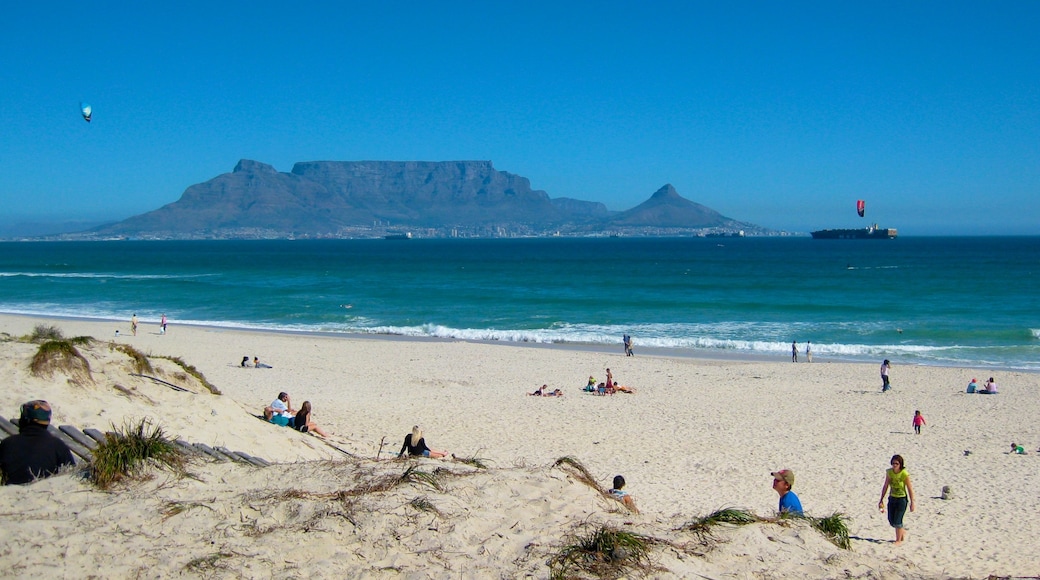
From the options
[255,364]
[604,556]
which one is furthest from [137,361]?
[255,364]

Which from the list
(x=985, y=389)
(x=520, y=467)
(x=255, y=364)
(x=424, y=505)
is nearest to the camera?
(x=424, y=505)

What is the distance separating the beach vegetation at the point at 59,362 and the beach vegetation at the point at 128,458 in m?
5.48

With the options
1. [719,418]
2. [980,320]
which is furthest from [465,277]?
[719,418]

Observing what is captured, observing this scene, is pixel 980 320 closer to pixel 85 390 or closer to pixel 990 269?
pixel 85 390

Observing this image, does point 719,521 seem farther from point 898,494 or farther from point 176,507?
point 898,494

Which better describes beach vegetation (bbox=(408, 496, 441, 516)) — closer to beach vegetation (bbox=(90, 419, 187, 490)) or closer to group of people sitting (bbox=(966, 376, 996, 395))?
beach vegetation (bbox=(90, 419, 187, 490))

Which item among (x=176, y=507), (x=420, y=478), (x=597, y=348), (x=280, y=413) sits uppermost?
(x=420, y=478)

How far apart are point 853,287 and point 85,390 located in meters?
53.5

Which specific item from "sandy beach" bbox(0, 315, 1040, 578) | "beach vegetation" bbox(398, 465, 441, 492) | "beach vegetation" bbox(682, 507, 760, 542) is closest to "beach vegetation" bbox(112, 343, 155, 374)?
"sandy beach" bbox(0, 315, 1040, 578)

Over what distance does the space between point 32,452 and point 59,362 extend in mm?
5619

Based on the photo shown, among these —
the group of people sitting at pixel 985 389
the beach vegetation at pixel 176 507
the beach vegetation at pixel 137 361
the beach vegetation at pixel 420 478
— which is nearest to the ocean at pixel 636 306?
the group of people sitting at pixel 985 389

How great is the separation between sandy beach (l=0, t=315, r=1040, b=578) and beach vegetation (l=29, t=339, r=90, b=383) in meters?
0.19

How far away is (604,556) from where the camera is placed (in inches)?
178

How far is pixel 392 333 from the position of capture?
34.9 meters
